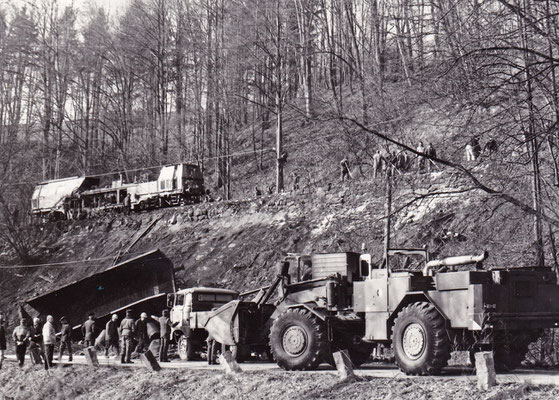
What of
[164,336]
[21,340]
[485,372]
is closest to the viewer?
→ [485,372]

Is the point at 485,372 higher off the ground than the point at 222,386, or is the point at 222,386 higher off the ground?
the point at 485,372

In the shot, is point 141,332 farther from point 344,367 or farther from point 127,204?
point 127,204

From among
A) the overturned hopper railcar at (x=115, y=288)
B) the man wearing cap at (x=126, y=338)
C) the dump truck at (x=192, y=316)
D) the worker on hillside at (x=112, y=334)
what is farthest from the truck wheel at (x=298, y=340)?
the overturned hopper railcar at (x=115, y=288)

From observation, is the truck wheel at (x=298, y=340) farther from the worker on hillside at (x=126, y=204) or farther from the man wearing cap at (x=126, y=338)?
the worker on hillside at (x=126, y=204)

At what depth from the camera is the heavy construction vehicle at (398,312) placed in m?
13.2

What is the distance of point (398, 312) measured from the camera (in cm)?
1428

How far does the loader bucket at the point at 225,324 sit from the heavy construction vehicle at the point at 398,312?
0.03 m

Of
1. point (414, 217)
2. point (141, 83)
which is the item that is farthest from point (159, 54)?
point (414, 217)

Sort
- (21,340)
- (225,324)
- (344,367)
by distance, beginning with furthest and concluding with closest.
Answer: (21,340)
(225,324)
(344,367)

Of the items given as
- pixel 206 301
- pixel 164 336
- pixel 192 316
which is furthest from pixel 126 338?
pixel 206 301

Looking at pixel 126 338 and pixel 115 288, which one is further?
pixel 115 288

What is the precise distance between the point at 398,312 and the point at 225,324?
501 centimetres

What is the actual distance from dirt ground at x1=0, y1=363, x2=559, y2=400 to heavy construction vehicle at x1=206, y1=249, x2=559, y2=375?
3.05ft

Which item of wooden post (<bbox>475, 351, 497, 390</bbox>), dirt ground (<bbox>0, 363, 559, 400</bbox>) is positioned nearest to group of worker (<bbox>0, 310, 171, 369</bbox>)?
dirt ground (<bbox>0, 363, 559, 400</bbox>)
